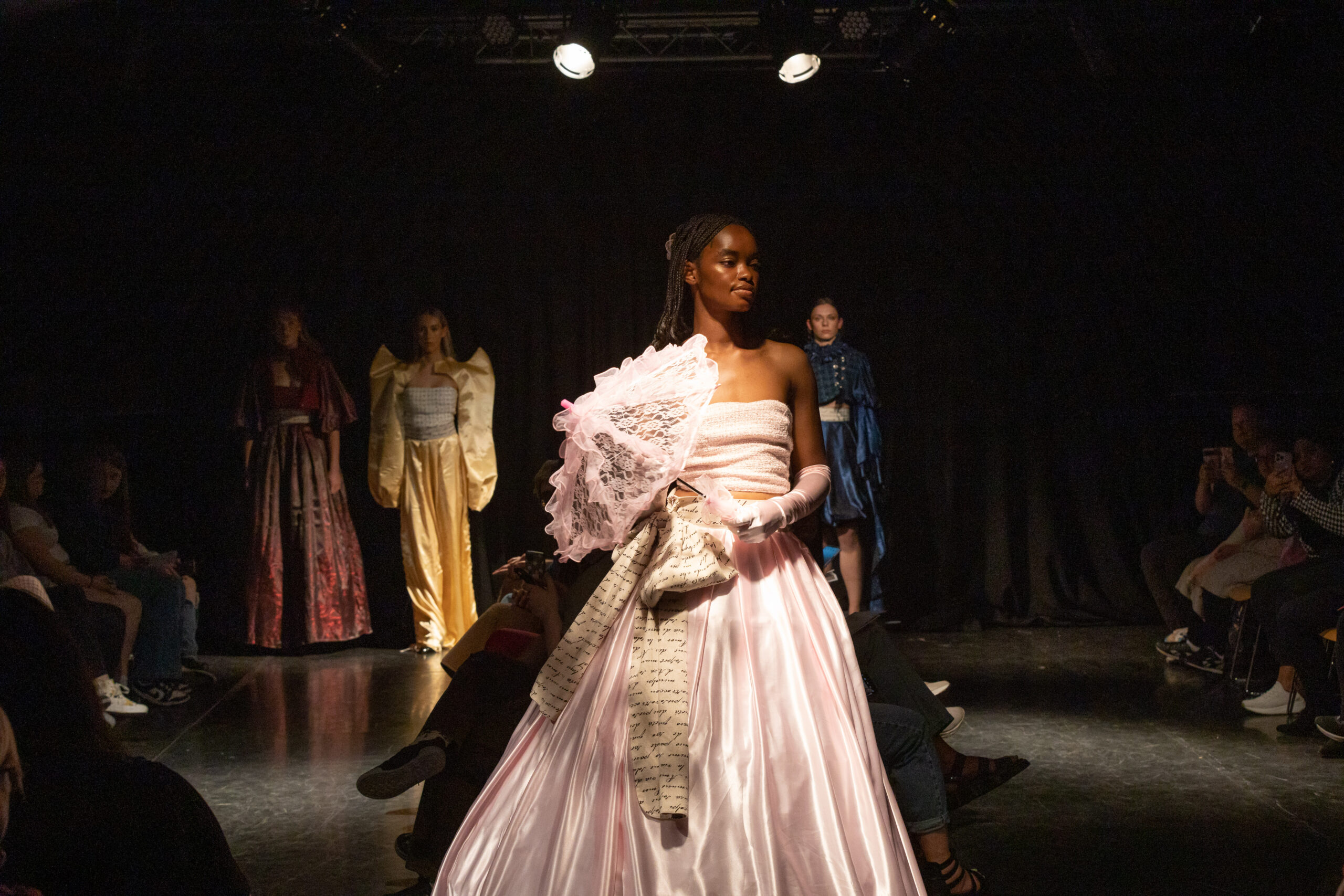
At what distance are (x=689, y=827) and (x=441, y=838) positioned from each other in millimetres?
970

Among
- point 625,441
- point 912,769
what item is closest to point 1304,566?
point 912,769

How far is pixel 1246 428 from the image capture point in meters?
5.08

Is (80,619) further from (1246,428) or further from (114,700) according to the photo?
(1246,428)

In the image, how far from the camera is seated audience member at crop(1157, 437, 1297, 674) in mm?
5008

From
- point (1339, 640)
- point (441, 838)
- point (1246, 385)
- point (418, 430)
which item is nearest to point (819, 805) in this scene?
point (441, 838)

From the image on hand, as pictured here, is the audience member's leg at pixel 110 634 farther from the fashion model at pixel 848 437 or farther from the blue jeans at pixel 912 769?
the blue jeans at pixel 912 769

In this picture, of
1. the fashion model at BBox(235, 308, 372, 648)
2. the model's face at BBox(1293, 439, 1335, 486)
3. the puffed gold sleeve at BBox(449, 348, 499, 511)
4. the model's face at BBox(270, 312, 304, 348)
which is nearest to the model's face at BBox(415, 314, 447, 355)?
the puffed gold sleeve at BBox(449, 348, 499, 511)

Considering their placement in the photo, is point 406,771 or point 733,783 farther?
point 406,771

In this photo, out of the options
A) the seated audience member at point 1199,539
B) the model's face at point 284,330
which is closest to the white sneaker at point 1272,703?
the seated audience member at point 1199,539

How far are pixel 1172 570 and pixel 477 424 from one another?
11.5ft

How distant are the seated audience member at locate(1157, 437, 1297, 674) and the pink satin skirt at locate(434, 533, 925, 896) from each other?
331cm

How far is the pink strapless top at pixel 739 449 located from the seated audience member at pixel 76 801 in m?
→ 1.07

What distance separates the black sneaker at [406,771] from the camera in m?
2.78

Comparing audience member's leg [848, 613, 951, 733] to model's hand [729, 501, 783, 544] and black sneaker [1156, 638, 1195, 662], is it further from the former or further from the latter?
black sneaker [1156, 638, 1195, 662]
